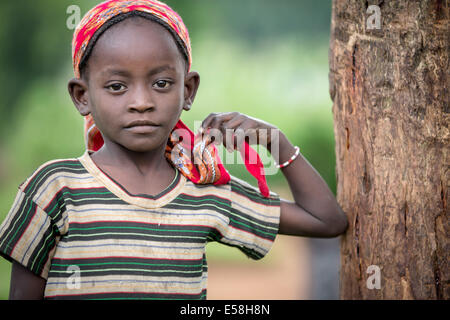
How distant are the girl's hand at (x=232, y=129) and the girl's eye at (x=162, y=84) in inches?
9.2

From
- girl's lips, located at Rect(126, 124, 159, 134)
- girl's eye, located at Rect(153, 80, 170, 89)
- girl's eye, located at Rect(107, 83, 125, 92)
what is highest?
girl's eye, located at Rect(153, 80, 170, 89)

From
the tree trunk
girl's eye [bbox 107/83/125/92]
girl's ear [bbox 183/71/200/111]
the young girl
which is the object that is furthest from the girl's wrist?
girl's eye [bbox 107/83/125/92]

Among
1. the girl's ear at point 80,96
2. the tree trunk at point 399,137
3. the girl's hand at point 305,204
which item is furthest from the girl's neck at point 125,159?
the tree trunk at point 399,137

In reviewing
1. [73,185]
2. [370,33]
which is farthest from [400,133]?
[73,185]

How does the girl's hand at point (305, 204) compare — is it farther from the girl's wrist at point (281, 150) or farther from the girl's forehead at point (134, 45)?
the girl's forehead at point (134, 45)

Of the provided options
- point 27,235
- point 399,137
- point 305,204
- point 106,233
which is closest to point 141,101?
point 106,233

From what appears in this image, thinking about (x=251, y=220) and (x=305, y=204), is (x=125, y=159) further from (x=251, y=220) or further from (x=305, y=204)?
(x=305, y=204)

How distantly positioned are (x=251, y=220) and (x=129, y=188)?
48 cm

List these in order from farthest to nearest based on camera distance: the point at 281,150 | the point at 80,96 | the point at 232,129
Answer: the point at 281,150 < the point at 232,129 < the point at 80,96

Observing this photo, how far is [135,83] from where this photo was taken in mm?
1785

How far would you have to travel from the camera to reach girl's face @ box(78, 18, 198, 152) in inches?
69.8

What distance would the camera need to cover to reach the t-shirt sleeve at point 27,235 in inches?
69.6

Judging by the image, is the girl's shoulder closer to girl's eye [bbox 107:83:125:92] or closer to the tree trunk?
girl's eye [bbox 107:83:125:92]
